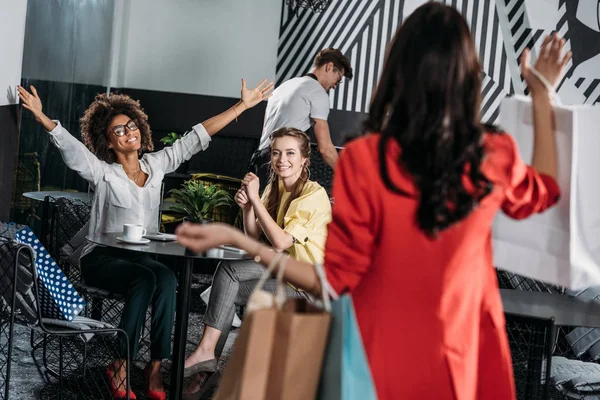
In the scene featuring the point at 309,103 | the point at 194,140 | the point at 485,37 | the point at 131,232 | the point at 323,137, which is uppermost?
the point at 485,37

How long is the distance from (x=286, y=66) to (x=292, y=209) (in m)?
4.68

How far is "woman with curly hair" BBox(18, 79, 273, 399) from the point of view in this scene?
161 inches

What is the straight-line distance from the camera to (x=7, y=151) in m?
4.43

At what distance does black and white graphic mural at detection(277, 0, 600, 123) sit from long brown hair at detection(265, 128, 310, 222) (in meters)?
4.11

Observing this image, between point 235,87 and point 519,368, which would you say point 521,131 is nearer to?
point 519,368

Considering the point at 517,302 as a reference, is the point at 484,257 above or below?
above

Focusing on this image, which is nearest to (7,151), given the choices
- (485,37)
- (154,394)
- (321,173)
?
(154,394)

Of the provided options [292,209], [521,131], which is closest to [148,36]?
[292,209]

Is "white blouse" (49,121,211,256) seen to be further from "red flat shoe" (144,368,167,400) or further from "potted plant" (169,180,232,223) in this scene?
"red flat shoe" (144,368,167,400)

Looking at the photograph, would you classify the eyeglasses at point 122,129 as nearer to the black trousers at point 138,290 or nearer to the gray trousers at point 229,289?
the black trousers at point 138,290

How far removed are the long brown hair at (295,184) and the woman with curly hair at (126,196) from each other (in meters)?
0.41

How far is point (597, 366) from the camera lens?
3.49 metres

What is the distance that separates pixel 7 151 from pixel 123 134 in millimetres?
601

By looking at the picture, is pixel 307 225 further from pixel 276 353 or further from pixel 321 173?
pixel 321 173
